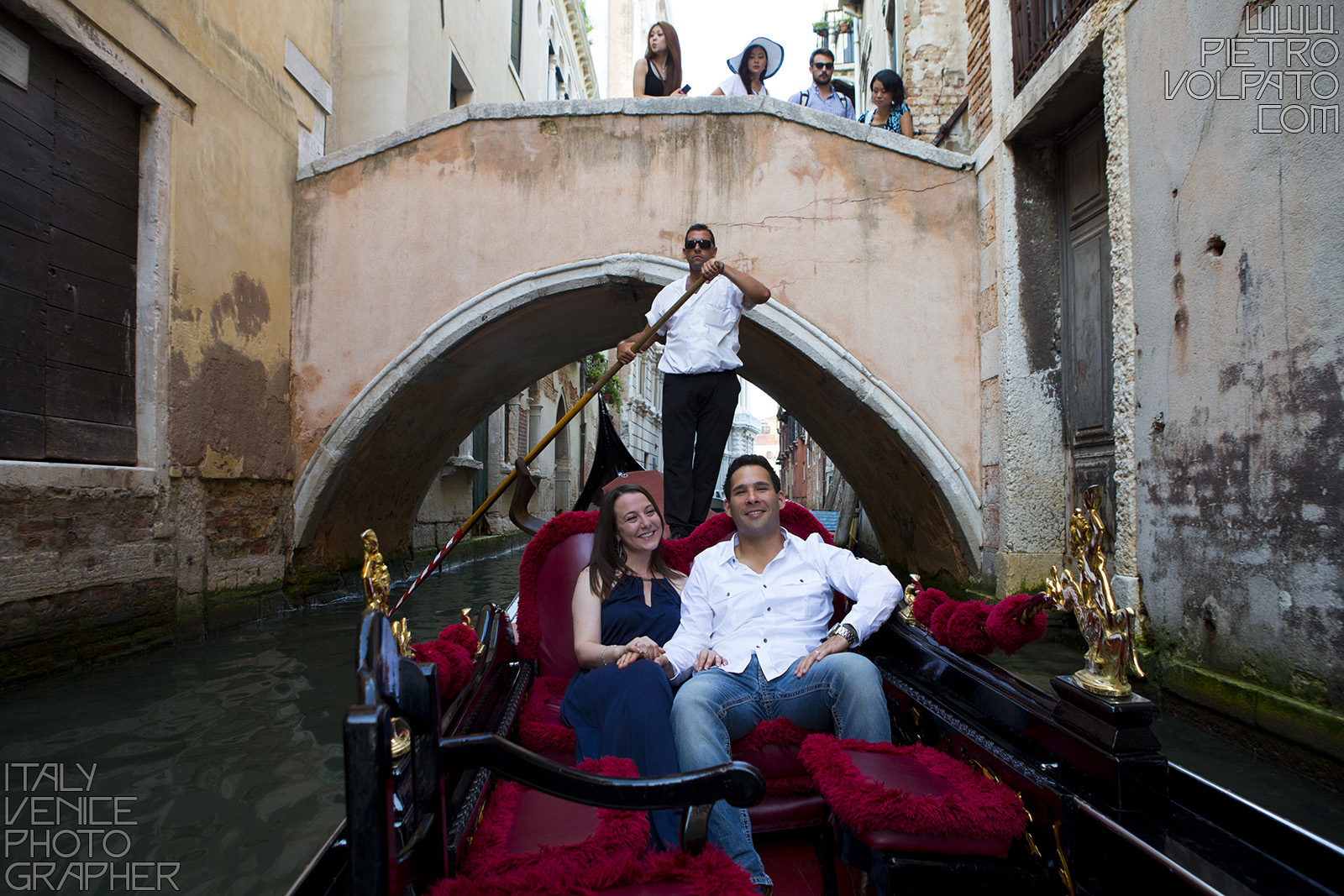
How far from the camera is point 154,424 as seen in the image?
3342 mm

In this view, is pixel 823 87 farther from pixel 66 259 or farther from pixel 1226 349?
pixel 66 259

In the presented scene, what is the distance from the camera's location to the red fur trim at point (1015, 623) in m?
1.30

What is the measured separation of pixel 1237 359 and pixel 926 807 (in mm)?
1708

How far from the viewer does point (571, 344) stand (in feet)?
17.1

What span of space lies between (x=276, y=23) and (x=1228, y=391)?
14.6 ft

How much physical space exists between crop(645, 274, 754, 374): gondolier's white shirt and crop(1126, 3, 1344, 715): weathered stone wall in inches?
49.4

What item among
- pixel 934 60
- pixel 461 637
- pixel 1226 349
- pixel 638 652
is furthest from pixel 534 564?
pixel 934 60

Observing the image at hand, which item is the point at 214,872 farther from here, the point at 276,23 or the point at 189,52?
the point at 276,23

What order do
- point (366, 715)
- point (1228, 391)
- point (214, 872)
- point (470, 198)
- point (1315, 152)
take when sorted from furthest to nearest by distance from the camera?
point (470, 198), point (1228, 391), point (1315, 152), point (214, 872), point (366, 715)

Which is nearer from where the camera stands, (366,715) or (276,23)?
(366,715)

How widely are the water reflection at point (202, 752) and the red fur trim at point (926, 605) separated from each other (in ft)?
4.20

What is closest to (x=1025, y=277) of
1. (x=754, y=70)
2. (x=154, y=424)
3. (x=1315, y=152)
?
(x=1315, y=152)

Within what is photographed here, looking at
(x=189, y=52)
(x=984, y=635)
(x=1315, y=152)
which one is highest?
(x=189, y=52)

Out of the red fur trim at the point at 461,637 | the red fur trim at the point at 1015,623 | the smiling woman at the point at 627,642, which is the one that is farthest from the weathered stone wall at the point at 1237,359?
the red fur trim at the point at 461,637
